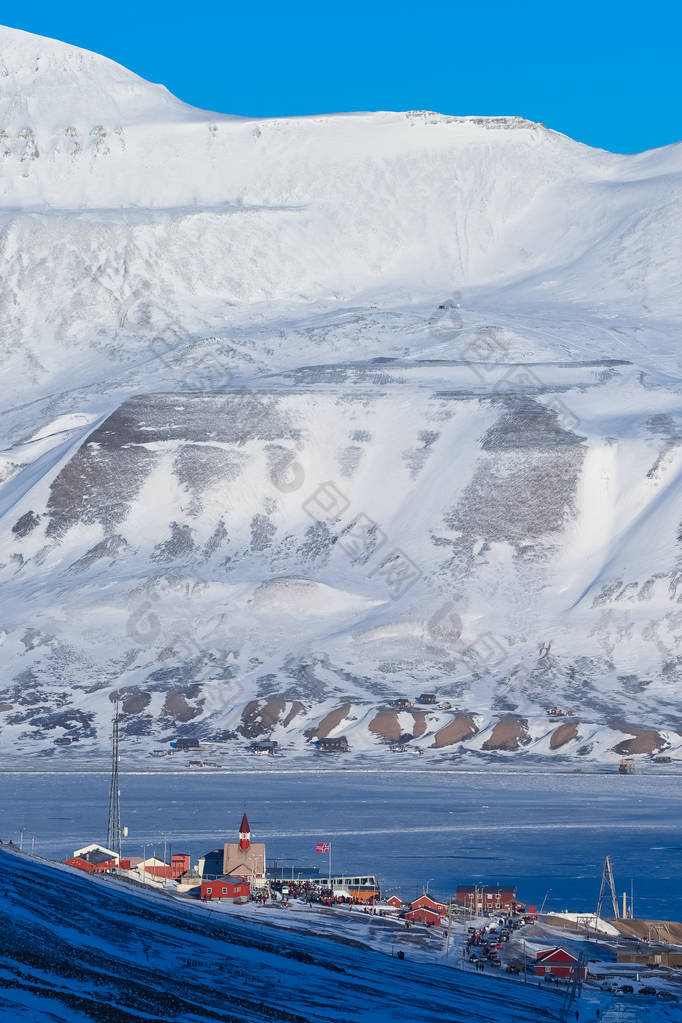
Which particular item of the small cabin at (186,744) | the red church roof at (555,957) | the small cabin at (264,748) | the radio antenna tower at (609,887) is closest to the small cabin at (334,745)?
the small cabin at (264,748)

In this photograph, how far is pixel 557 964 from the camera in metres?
58.4

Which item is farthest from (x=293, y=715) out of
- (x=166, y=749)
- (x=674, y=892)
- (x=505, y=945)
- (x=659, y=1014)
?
(x=659, y=1014)

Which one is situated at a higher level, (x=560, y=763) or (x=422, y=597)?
(x=422, y=597)

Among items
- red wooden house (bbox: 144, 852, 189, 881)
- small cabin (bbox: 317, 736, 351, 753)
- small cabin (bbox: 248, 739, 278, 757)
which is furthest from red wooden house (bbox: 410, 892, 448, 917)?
small cabin (bbox: 317, 736, 351, 753)

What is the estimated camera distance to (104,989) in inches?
1640

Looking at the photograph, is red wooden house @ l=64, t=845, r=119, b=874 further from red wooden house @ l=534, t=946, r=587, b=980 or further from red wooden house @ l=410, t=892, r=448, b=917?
red wooden house @ l=534, t=946, r=587, b=980

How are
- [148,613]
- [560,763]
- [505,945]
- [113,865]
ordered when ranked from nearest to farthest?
[505,945], [113,865], [560,763], [148,613]

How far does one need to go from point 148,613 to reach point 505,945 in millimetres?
130005

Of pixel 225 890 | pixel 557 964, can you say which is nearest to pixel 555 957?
pixel 557 964

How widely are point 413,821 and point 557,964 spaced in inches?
2120

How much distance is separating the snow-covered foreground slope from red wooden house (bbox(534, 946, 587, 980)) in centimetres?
449

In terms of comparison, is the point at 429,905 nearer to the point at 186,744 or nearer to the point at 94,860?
the point at 94,860

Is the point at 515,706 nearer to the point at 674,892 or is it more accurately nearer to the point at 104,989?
the point at 674,892

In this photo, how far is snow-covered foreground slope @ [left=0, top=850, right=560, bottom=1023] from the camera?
135ft
